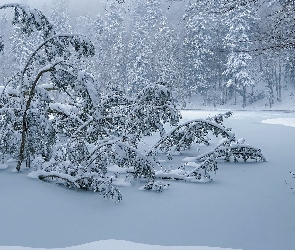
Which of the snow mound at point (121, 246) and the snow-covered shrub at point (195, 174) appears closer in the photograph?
the snow mound at point (121, 246)

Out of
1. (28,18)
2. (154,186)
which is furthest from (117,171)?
(28,18)

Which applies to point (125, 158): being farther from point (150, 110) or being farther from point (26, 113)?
point (150, 110)

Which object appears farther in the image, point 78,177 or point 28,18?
point 78,177

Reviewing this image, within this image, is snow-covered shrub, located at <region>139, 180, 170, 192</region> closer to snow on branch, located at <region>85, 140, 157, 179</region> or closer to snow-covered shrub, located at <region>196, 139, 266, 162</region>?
snow on branch, located at <region>85, 140, 157, 179</region>

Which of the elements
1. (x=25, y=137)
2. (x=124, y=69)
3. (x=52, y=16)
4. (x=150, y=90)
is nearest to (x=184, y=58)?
(x=124, y=69)

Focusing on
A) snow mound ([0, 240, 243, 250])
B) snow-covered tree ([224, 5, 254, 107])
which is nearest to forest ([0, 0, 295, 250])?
snow mound ([0, 240, 243, 250])

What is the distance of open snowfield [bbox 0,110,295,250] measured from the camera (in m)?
4.28

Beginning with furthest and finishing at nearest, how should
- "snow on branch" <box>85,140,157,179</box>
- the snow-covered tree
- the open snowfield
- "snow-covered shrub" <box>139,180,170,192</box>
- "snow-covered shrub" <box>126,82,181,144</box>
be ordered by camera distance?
the snow-covered tree, "snow-covered shrub" <box>126,82,181,144</box>, "snow-covered shrub" <box>139,180,170,192</box>, "snow on branch" <box>85,140,157,179</box>, the open snowfield

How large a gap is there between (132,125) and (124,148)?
273 centimetres

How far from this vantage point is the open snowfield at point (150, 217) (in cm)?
428

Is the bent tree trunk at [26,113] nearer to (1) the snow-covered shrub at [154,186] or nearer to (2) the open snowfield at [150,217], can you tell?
(2) the open snowfield at [150,217]

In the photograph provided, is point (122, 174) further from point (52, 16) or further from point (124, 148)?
point (52, 16)

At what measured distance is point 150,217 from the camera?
5145 millimetres

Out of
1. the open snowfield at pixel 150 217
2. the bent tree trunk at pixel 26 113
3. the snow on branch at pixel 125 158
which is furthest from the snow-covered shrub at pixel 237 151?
the bent tree trunk at pixel 26 113
